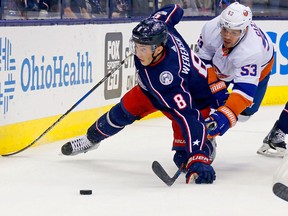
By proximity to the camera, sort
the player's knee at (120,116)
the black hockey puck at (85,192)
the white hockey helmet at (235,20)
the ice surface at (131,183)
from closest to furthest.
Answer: the ice surface at (131,183), the black hockey puck at (85,192), the white hockey helmet at (235,20), the player's knee at (120,116)

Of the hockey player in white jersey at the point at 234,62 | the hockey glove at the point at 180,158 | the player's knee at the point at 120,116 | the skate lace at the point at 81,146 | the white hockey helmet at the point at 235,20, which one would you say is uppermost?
the white hockey helmet at the point at 235,20

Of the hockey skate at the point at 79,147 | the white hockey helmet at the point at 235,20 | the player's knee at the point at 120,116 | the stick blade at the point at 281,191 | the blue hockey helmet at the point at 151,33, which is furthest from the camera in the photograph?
the hockey skate at the point at 79,147

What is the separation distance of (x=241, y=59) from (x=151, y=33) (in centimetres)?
78

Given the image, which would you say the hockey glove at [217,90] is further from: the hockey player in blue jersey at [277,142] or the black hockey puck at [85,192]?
the black hockey puck at [85,192]

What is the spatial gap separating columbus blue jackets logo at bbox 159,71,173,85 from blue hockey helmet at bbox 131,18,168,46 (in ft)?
0.55

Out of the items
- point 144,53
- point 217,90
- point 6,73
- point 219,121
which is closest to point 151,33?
point 144,53

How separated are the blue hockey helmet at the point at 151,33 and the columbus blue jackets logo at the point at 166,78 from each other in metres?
0.17

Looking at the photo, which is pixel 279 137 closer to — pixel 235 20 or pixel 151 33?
pixel 235 20

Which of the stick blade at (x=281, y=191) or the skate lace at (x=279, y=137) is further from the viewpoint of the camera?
the skate lace at (x=279, y=137)

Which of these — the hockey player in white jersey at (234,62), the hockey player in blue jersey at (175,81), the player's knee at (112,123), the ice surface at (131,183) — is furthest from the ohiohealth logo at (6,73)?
the hockey player in white jersey at (234,62)

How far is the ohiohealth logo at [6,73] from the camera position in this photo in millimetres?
6441

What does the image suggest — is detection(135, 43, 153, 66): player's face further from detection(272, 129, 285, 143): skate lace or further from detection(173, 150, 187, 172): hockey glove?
detection(272, 129, 285, 143): skate lace

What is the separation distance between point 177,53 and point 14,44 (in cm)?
154

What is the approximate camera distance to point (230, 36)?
5.91m
